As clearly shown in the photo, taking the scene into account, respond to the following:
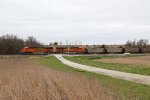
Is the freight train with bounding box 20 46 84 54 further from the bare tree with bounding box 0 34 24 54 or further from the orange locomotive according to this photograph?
the bare tree with bounding box 0 34 24 54

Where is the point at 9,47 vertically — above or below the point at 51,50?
above

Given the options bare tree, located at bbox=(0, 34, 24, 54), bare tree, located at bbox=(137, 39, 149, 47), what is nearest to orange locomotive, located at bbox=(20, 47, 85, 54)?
bare tree, located at bbox=(0, 34, 24, 54)

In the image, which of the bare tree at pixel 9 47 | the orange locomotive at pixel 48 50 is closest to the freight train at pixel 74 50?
the orange locomotive at pixel 48 50

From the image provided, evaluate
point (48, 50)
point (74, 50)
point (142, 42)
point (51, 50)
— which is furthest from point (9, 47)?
point (142, 42)

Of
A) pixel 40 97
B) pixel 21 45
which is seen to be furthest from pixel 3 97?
pixel 21 45

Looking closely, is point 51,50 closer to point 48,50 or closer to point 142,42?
point 48,50

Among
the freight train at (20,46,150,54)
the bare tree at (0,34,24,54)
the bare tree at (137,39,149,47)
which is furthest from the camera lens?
the bare tree at (137,39,149,47)

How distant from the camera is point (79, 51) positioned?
121250 millimetres

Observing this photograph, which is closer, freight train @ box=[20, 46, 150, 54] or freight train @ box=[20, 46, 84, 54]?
freight train @ box=[20, 46, 84, 54]

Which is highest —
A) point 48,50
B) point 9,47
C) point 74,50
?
point 9,47

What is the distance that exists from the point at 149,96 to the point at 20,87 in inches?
200

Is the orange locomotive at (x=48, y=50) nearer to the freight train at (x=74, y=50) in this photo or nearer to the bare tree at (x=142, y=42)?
the freight train at (x=74, y=50)

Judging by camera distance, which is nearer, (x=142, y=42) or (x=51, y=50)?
(x=51, y=50)

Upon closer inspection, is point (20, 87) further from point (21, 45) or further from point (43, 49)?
point (21, 45)
